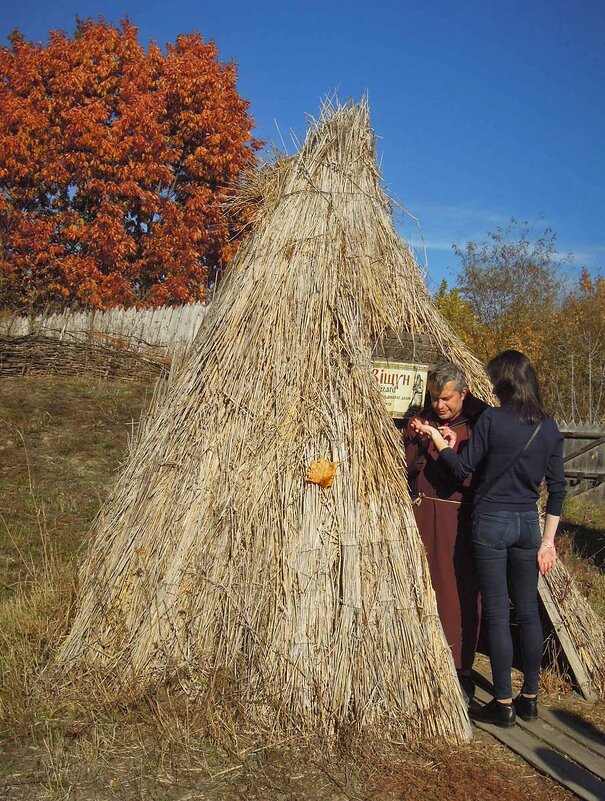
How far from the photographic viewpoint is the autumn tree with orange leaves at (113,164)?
16438 millimetres

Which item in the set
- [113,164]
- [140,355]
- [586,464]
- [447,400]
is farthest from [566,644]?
[113,164]

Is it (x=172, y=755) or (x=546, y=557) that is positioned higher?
(x=546, y=557)

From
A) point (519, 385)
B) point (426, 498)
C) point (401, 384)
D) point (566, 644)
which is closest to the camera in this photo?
point (519, 385)

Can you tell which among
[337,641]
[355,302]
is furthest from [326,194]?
[337,641]

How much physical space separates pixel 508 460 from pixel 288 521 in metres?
1.09

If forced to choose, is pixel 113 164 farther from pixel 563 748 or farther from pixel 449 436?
pixel 563 748

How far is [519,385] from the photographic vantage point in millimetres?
3650

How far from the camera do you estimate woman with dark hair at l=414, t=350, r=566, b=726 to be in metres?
3.58

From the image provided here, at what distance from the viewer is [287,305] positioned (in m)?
4.02

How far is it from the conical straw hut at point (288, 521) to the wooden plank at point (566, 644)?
3.08ft

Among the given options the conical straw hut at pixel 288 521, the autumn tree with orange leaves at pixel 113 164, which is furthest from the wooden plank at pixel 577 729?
the autumn tree with orange leaves at pixel 113 164

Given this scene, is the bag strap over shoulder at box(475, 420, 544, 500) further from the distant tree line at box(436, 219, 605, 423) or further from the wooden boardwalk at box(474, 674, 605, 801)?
the distant tree line at box(436, 219, 605, 423)

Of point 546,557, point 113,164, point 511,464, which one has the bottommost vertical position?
point 546,557

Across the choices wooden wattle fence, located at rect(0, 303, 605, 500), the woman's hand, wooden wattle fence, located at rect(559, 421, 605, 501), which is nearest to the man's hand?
the woman's hand
